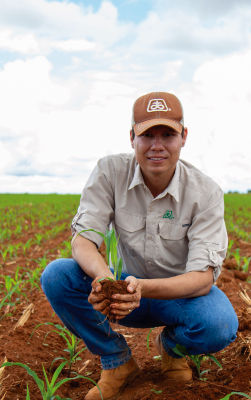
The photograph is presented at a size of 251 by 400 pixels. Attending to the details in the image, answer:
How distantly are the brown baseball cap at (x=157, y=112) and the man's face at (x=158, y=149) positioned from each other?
0.05 metres

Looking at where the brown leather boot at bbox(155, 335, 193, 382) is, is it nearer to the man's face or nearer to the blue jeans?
the blue jeans

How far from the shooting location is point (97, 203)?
247 centimetres

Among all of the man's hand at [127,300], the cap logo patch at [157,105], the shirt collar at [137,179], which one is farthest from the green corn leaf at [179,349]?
the cap logo patch at [157,105]

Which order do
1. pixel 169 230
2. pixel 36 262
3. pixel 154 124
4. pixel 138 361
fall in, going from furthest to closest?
pixel 36 262, pixel 138 361, pixel 169 230, pixel 154 124

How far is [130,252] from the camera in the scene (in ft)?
8.35

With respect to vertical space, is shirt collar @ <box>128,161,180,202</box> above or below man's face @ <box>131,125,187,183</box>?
below

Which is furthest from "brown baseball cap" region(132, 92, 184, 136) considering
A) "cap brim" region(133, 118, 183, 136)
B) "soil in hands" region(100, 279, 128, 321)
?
"soil in hands" region(100, 279, 128, 321)

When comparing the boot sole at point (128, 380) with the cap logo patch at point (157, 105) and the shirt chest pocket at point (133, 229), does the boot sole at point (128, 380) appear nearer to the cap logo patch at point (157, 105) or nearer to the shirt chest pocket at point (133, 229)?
the shirt chest pocket at point (133, 229)

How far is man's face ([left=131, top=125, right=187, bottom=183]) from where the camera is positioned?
229 centimetres

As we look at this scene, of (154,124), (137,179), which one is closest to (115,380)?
(137,179)

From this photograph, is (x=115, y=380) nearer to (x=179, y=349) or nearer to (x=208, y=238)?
(x=179, y=349)

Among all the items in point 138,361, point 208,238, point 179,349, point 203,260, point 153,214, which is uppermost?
point 153,214

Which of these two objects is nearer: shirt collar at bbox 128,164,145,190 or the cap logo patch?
the cap logo patch

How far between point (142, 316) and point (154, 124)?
3.71 feet
